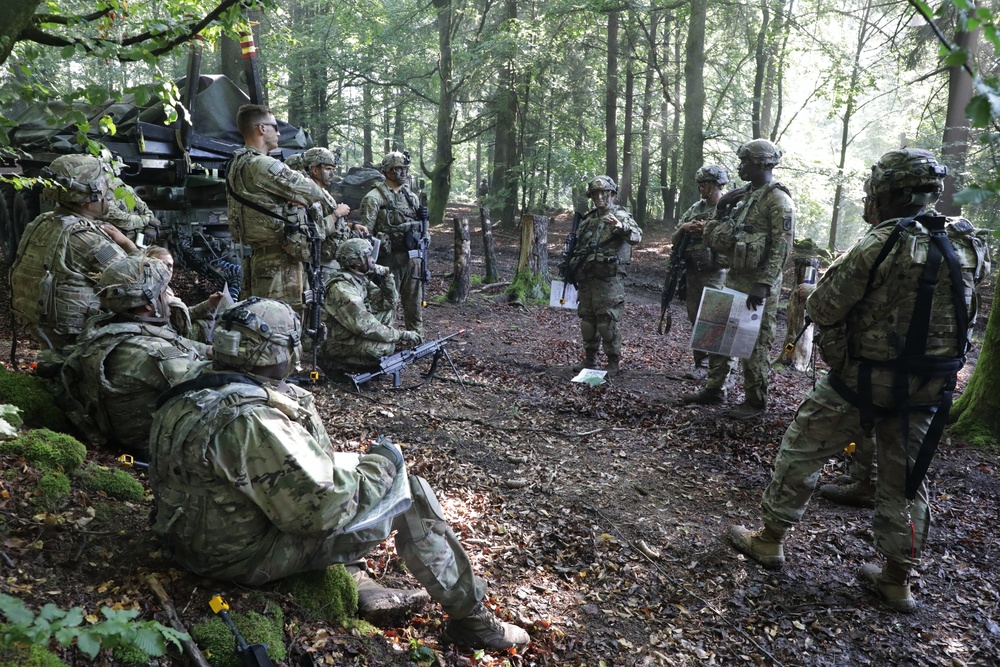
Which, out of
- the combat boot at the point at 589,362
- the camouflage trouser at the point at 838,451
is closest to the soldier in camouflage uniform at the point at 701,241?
the combat boot at the point at 589,362

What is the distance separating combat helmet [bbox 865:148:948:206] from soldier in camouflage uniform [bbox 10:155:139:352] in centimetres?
534

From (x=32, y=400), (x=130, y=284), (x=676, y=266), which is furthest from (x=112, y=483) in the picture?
(x=676, y=266)

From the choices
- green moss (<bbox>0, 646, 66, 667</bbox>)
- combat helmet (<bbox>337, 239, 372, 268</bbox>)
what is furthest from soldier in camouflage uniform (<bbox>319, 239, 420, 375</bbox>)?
green moss (<bbox>0, 646, 66, 667</bbox>)

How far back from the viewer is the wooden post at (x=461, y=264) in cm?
1121

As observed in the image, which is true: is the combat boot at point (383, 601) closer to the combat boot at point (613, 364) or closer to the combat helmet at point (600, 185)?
the combat boot at point (613, 364)

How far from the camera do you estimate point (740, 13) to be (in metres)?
17.8

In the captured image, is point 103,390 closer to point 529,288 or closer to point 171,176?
point 171,176

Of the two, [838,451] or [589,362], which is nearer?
[838,451]

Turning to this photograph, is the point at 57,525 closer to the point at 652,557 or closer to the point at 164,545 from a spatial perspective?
the point at 164,545

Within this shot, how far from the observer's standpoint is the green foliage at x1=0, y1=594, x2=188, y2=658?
149cm

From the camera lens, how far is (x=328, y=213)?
7445 mm

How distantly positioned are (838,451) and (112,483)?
419 cm

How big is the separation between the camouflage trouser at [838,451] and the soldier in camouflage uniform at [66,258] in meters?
5.01

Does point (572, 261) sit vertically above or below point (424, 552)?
above
